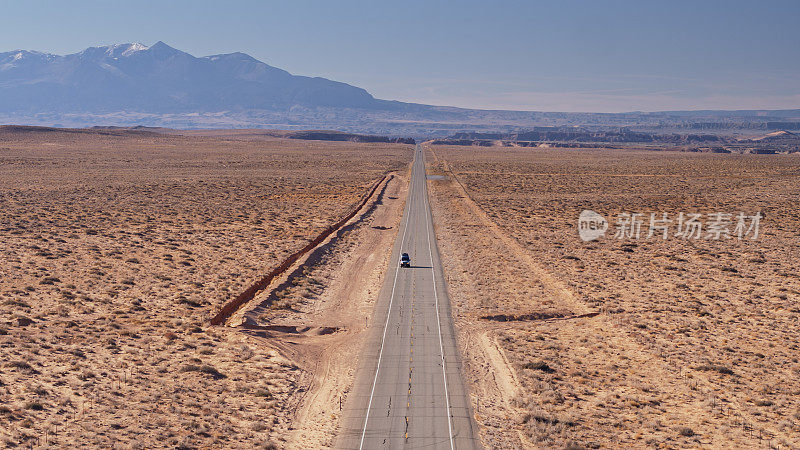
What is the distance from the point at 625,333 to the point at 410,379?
1227cm

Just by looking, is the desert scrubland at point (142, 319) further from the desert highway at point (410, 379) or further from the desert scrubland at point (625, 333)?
the desert scrubland at point (625, 333)

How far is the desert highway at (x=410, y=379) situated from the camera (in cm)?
1995

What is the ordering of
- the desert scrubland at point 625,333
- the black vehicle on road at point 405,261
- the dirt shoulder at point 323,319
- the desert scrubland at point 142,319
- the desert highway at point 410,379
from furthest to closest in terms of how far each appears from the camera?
1. the black vehicle on road at point 405,261
2. the dirt shoulder at point 323,319
3. the desert scrubland at point 625,333
4. the desert highway at point 410,379
5. the desert scrubland at point 142,319

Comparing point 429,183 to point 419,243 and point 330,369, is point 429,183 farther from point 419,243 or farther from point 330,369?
point 330,369

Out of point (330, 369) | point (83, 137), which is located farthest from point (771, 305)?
point (83, 137)

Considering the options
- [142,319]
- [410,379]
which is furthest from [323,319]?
[410,379]

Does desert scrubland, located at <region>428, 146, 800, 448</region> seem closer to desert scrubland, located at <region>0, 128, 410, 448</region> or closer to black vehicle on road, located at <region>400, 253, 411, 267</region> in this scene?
black vehicle on road, located at <region>400, 253, 411, 267</region>

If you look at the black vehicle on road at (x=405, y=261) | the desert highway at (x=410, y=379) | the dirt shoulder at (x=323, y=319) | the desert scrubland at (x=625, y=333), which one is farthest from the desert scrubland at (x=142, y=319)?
the desert scrubland at (x=625, y=333)

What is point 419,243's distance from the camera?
174 feet

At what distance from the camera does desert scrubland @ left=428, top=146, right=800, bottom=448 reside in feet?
69.4

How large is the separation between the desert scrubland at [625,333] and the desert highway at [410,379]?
1029mm

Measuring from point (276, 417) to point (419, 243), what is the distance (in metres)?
32.7

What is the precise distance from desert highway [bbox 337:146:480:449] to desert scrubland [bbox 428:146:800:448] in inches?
40.5

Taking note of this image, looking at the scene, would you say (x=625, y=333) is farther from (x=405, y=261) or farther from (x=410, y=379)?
(x=405, y=261)
